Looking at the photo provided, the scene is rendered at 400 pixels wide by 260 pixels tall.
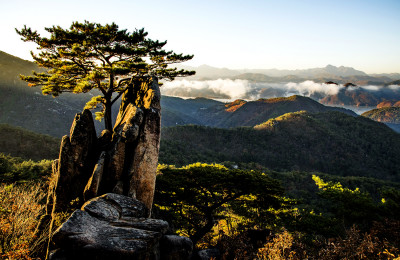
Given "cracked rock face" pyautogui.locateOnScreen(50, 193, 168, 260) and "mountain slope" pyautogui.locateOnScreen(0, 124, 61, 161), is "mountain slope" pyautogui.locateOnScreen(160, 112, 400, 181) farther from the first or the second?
"cracked rock face" pyautogui.locateOnScreen(50, 193, 168, 260)

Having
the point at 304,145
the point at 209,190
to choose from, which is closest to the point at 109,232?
the point at 209,190

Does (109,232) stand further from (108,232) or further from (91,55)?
(91,55)

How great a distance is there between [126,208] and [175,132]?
94.8 meters

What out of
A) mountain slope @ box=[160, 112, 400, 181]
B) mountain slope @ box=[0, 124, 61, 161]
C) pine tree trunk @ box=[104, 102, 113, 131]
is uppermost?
pine tree trunk @ box=[104, 102, 113, 131]

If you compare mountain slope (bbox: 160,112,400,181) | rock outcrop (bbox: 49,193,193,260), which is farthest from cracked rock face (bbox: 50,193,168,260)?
mountain slope (bbox: 160,112,400,181)

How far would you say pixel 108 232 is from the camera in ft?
23.1

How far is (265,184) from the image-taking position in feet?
48.3

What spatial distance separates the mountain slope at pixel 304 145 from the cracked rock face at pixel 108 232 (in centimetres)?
6446

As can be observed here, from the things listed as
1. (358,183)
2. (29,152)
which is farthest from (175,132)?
(358,183)

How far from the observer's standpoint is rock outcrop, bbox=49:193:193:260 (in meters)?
6.45

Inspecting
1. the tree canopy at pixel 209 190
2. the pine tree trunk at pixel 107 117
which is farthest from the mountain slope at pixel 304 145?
the pine tree trunk at pixel 107 117

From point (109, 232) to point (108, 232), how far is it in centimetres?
3

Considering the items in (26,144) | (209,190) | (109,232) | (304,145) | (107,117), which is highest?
(107,117)

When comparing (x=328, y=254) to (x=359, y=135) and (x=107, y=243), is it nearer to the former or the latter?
(x=107, y=243)
